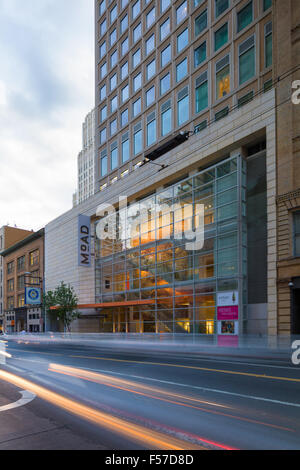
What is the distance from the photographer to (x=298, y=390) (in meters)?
8.78

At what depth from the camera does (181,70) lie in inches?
1319

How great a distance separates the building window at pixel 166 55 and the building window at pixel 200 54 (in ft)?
12.3

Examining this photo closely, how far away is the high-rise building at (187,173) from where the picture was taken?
25.0 m

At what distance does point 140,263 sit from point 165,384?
24.7m

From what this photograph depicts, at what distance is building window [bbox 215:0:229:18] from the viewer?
29.5 m

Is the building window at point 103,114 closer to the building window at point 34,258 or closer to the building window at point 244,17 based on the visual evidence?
the building window at point 244,17

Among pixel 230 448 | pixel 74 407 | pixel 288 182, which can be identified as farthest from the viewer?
pixel 288 182

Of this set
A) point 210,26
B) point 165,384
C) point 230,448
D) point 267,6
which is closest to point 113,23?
point 210,26

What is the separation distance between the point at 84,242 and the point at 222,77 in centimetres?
2122

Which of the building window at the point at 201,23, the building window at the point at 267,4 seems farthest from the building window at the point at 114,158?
the building window at the point at 267,4

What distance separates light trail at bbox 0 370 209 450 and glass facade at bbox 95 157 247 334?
1799cm

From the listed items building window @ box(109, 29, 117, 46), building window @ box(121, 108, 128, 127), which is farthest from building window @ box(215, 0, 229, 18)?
building window @ box(109, 29, 117, 46)

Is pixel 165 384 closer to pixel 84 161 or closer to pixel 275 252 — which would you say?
pixel 275 252

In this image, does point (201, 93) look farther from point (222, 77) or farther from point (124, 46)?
point (124, 46)
